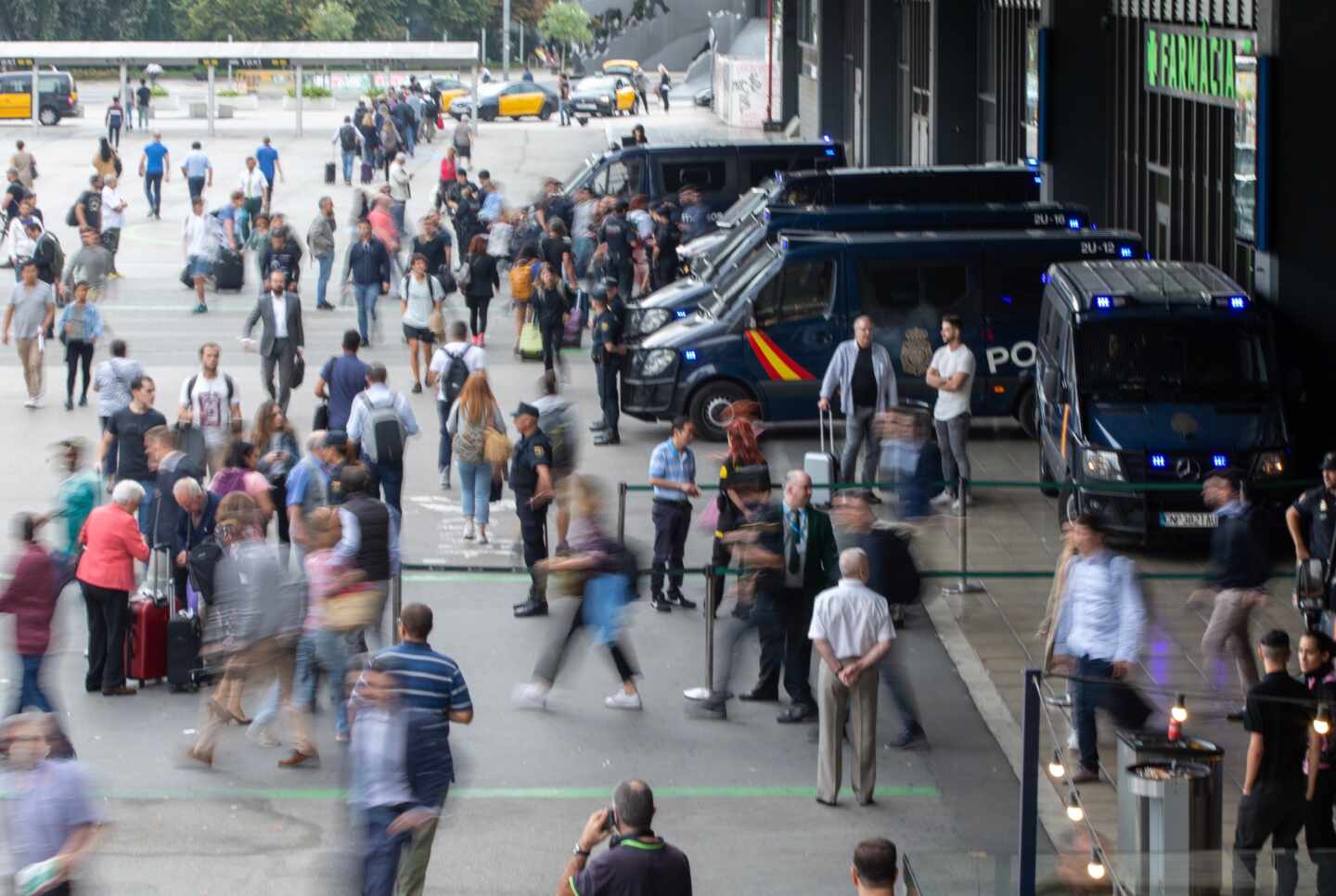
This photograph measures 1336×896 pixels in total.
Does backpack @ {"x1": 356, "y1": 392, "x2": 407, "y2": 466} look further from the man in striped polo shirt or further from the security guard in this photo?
the man in striped polo shirt

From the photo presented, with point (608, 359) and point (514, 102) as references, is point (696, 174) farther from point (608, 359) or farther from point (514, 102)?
point (514, 102)

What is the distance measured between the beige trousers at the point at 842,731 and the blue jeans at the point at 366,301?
14826mm

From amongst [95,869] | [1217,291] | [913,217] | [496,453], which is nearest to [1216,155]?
[913,217]

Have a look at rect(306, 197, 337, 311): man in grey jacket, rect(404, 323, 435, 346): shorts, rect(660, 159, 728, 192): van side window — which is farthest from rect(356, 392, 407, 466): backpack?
rect(660, 159, 728, 192): van side window

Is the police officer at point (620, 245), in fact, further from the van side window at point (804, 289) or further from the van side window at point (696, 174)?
the van side window at point (804, 289)

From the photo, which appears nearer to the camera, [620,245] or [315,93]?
[620,245]

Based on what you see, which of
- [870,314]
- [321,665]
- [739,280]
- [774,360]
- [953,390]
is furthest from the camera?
[739,280]

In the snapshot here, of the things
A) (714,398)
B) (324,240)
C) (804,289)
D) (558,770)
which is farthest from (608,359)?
(558,770)

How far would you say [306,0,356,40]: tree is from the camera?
93.6 meters

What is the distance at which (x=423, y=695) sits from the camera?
352 inches

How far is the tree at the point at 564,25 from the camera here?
9975cm

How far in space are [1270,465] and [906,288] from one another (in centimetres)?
521

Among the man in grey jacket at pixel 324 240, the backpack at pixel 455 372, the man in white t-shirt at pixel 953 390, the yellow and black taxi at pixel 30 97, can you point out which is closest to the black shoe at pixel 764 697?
the man in white t-shirt at pixel 953 390

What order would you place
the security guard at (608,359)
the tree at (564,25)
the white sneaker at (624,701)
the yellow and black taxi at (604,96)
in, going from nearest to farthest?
the white sneaker at (624,701)
the security guard at (608,359)
the yellow and black taxi at (604,96)
the tree at (564,25)
